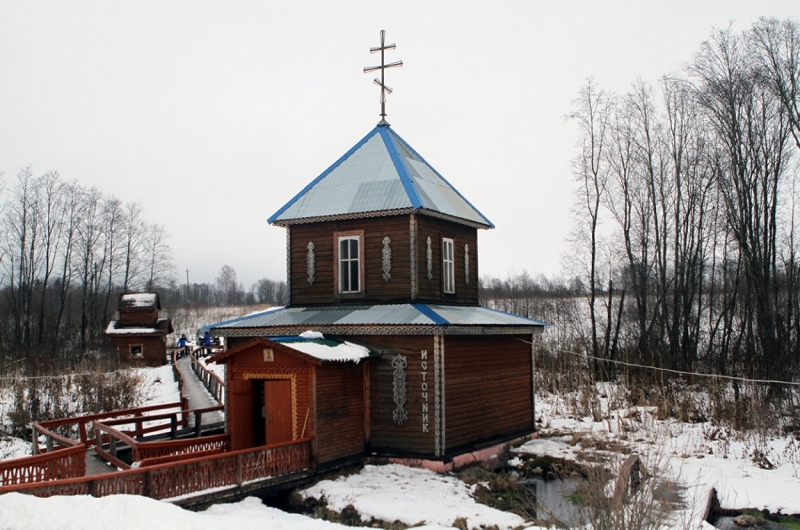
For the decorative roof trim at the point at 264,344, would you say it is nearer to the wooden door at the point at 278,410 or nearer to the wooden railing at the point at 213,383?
the wooden door at the point at 278,410

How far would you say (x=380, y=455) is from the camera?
49.3 ft

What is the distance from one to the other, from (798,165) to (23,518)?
27.6 meters

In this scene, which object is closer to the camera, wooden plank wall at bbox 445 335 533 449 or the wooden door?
the wooden door

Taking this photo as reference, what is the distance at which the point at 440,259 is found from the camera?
17797mm

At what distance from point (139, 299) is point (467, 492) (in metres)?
36.0

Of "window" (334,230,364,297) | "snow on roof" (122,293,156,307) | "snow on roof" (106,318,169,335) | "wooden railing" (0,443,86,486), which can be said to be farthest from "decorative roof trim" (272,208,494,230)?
"snow on roof" (122,293,156,307)

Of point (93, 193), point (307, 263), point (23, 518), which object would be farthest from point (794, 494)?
point (93, 193)

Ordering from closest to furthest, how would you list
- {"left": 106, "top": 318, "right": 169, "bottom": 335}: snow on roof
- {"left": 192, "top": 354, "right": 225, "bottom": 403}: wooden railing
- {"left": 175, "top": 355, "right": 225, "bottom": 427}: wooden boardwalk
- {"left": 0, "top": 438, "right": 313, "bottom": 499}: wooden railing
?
{"left": 0, "top": 438, "right": 313, "bottom": 499}: wooden railing, {"left": 175, "top": 355, "right": 225, "bottom": 427}: wooden boardwalk, {"left": 192, "top": 354, "right": 225, "bottom": 403}: wooden railing, {"left": 106, "top": 318, "right": 169, "bottom": 335}: snow on roof

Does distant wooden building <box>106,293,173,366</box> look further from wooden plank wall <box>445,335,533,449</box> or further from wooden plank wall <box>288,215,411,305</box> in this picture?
wooden plank wall <box>445,335,533,449</box>

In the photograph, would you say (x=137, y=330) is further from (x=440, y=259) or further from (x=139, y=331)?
(x=440, y=259)

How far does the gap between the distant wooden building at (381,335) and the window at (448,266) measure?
2.2 inches

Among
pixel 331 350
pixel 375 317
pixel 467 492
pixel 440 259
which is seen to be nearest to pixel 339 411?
pixel 331 350

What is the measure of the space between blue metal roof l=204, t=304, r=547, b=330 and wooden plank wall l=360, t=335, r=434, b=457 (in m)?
0.45

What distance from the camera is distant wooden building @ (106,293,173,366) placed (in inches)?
1671
